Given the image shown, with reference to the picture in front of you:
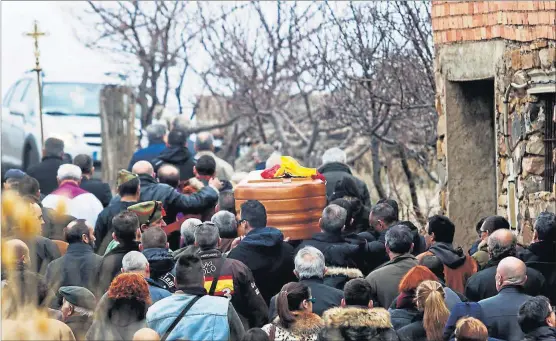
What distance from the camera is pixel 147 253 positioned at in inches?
352

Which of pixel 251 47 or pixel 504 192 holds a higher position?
pixel 251 47

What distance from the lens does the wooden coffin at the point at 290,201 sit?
11.3m

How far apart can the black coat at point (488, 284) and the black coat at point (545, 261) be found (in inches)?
14.4

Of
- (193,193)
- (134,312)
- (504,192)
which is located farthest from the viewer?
(504,192)

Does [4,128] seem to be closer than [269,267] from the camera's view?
No

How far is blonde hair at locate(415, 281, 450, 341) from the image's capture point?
7.60m

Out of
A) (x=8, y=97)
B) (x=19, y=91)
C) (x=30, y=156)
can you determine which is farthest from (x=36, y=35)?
(x=19, y=91)

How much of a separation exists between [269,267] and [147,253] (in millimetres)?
1220

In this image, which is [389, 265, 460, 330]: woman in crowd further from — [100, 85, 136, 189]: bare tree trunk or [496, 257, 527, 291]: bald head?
[100, 85, 136, 189]: bare tree trunk

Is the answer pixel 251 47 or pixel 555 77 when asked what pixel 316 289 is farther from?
pixel 251 47

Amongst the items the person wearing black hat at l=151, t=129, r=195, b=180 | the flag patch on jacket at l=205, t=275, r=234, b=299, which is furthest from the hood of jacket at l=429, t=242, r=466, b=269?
the person wearing black hat at l=151, t=129, r=195, b=180

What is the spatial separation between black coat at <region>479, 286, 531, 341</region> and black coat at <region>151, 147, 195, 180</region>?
211 inches

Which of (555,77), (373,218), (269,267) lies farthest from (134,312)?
(555,77)

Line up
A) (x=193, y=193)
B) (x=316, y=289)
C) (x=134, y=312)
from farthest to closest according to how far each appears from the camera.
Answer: (x=193, y=193)
(x=316, y=289)
(x=134, y=312)
